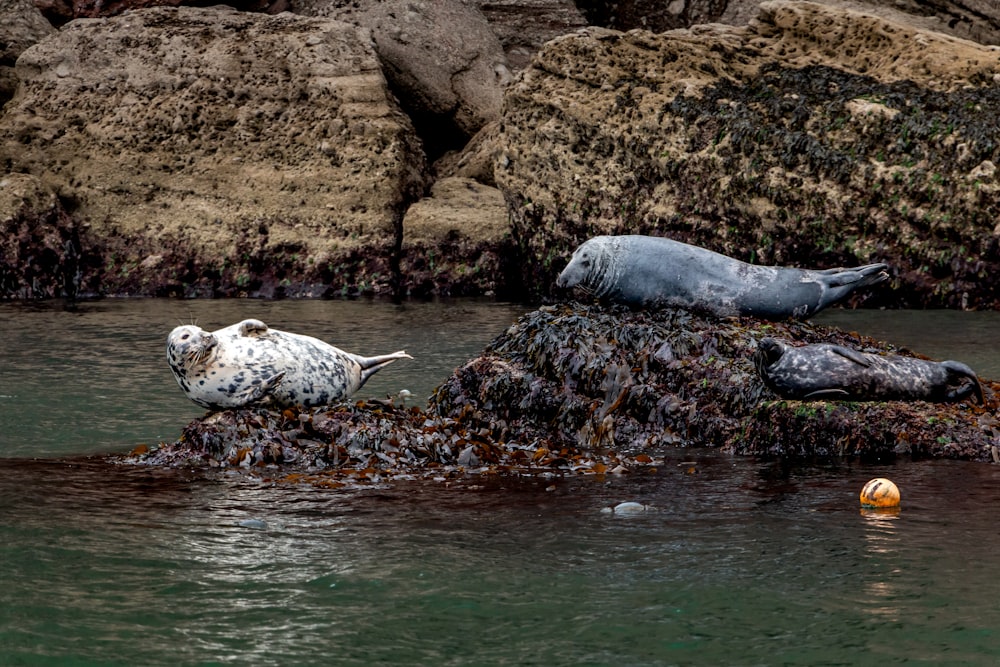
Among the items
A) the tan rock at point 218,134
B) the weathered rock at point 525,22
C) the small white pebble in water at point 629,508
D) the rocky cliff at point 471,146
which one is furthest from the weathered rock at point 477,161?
the small white pebble in water at point 629,508

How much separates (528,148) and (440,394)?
8173 mm

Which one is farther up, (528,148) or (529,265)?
(528,148)

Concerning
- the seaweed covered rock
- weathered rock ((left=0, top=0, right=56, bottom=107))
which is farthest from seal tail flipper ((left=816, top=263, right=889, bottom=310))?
weathered rock ((left=0, top=0, right=56, bottom=107))

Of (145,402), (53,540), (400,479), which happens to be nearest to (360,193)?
(145,402)

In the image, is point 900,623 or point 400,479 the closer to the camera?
point 900,623

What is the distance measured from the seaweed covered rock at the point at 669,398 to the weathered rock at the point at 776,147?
6601mm

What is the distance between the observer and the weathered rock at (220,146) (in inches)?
664

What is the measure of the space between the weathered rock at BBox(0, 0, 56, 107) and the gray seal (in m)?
13.6

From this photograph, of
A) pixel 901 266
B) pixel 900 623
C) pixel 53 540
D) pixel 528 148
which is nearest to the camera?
pixel 900 623

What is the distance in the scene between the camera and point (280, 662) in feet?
12.0

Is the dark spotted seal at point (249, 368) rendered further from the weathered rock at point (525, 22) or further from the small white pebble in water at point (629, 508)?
the weathered rock at point (525, 22)

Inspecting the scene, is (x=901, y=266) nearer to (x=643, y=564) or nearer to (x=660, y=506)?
(x=660, y=506)

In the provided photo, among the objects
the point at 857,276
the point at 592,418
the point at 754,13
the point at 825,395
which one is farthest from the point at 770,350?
the point at 754,13

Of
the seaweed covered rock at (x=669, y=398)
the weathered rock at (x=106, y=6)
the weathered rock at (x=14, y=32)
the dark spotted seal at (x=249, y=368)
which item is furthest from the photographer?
the weathered rock at (x=106, y=6)
